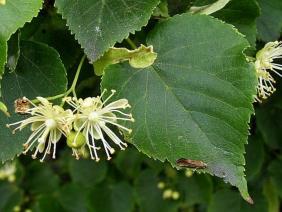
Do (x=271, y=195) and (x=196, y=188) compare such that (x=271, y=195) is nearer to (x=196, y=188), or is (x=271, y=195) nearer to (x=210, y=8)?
(x=196, y=188)

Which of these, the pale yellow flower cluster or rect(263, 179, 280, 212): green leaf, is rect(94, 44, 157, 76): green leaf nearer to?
the pale yellow flower cluster

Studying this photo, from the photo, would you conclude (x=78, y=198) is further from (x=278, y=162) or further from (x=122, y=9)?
(x=122, y=9)

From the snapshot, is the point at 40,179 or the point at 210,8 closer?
the point at 210,8

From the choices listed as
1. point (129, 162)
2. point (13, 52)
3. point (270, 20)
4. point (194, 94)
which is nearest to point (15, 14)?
point (13, 52)

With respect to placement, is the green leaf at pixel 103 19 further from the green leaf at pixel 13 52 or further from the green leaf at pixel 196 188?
the green leaf at pixel 196 188

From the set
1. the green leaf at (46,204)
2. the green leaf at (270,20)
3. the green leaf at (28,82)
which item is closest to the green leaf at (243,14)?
the green leaf at (270,20)

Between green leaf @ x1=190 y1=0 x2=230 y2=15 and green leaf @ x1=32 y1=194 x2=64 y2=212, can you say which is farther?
green leaf @ x1=32 y1=194 x2=64 y2=212

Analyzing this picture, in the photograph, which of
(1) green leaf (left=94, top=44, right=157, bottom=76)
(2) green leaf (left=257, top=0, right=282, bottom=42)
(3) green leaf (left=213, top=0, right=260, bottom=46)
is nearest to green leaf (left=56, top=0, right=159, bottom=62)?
(1) green leaf (left=94, top=44, right=157, bottom=76)
